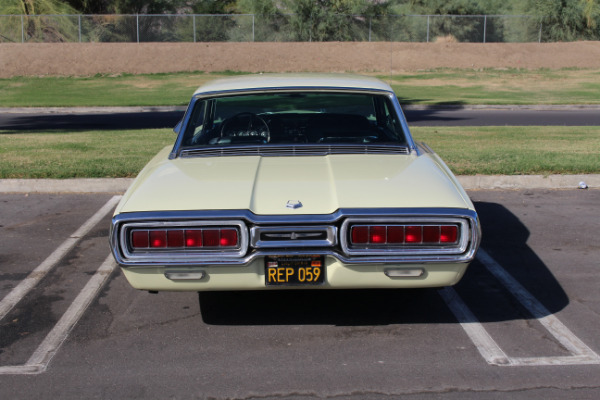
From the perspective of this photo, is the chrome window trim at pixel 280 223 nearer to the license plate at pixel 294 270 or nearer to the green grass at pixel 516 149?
the license plate at pixel 294 270

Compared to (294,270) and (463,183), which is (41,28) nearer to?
(463,183)

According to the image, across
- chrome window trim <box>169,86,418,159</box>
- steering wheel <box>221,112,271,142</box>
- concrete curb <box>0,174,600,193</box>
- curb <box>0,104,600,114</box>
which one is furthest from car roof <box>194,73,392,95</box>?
curb <box>0,104,600,114</box>

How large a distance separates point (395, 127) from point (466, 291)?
139cm

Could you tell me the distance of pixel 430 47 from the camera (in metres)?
37.9

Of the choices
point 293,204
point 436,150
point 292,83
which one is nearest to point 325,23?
point 436,150

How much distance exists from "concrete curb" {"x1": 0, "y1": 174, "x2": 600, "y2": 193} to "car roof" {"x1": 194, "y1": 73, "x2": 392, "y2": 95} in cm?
340

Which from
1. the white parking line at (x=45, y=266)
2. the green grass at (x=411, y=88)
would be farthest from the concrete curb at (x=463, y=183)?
the green grass at (x=411, y=88)

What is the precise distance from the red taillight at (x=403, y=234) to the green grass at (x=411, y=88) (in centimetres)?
1954

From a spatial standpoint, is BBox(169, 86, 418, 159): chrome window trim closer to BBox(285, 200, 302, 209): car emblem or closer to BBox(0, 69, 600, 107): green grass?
BBox(285, 200, 302, 209): car emblem

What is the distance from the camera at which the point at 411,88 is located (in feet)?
97.8

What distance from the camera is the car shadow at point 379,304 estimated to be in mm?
4824

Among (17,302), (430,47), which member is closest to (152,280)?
(17,302)

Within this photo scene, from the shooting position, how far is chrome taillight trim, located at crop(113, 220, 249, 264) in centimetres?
409

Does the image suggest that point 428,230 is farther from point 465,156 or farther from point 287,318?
point 465,156
